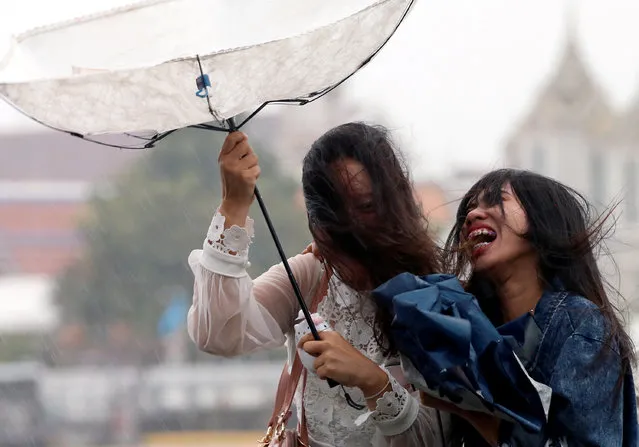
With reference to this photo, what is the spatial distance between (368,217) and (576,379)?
1.12 ft

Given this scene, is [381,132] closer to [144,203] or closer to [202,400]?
[202,400]

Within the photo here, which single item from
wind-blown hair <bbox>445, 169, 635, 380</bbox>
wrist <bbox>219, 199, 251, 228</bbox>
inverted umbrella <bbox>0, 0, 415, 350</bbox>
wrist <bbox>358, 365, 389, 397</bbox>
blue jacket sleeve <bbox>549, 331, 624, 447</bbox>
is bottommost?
blue jacket sleeve <bbox>549, 331, 624, 447</bbox>

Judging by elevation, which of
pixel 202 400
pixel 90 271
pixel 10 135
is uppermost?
pixel 10 135

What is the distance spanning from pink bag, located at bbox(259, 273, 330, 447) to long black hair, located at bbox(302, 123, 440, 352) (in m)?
0.05

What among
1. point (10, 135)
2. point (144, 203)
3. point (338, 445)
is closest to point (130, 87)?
point (338, 445)

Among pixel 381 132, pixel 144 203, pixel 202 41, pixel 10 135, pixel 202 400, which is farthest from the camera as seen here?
pixel 10 135

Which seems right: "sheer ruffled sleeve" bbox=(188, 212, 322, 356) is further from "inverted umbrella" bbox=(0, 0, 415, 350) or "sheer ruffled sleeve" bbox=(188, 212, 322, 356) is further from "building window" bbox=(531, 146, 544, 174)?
"building window" bbox=(531, 146, 544, 174)

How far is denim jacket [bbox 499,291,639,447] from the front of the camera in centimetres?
148

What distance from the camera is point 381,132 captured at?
171 cm

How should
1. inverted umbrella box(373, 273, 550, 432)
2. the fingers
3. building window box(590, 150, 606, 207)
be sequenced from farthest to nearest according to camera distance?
building window box(590, 150, 606, 207) → the fingers → inverted umbrella box(373, 273, 550, 432)

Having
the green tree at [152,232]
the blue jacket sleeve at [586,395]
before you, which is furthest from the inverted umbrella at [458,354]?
the green tree at [152,232]

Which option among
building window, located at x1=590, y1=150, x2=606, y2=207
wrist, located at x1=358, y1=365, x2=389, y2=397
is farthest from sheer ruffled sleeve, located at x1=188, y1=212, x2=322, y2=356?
building window, located at x1=590, y1=150, x2=606, y2=207

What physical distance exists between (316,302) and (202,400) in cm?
2384

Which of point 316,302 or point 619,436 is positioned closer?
point 619,436
